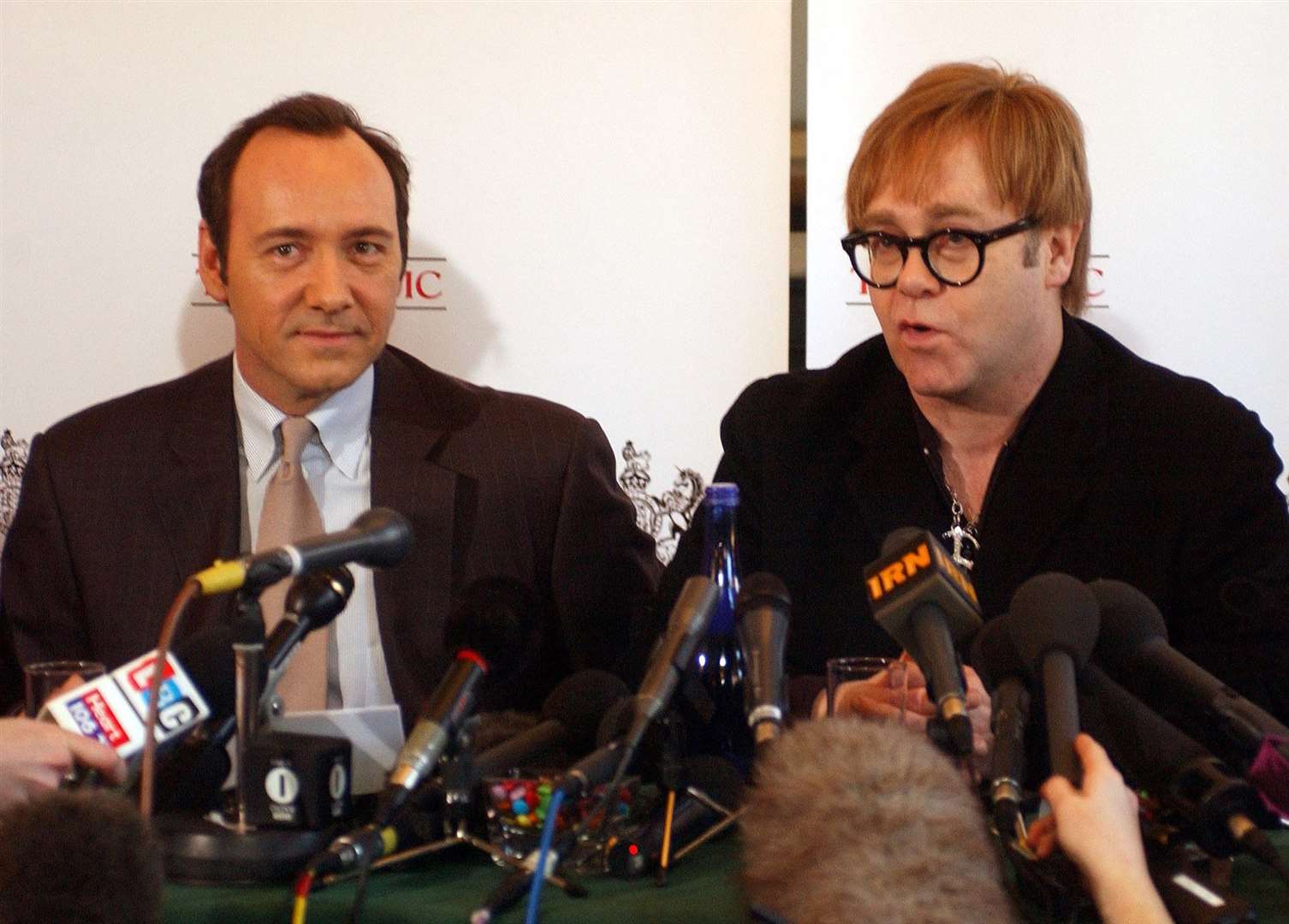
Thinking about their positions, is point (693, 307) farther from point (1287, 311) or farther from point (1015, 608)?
point (1015, 608)

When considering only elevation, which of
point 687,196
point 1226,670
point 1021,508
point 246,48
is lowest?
point 1226,670

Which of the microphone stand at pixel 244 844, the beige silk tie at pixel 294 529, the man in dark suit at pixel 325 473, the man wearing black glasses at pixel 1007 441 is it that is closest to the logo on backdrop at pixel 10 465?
→ the man in dark suit at pixel 325 473

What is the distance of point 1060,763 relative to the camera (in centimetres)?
119

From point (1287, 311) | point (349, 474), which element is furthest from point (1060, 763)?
point (1287, 311)

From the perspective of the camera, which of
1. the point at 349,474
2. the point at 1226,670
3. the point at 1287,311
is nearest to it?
the point at 1226,670

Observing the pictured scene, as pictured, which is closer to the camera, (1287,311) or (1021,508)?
(1021,508)

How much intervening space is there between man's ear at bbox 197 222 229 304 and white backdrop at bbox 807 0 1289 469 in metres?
A: 1.12

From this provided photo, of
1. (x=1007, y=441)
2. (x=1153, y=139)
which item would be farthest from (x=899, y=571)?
(x=1153, y=139)

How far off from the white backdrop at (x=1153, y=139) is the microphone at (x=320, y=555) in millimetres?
1632

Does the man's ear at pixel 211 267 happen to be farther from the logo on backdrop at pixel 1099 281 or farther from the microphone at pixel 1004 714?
the microphone at pixel 1004 714

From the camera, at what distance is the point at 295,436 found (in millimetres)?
2586

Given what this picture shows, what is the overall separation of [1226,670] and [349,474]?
4.70ft

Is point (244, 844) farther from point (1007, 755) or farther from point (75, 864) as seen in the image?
point (1007, 755)

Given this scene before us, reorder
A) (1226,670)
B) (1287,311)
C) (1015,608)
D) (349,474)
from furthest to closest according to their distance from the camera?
1. (1287,311)
2. (349,474)
3. (1226,670)
4. (1015,608)
